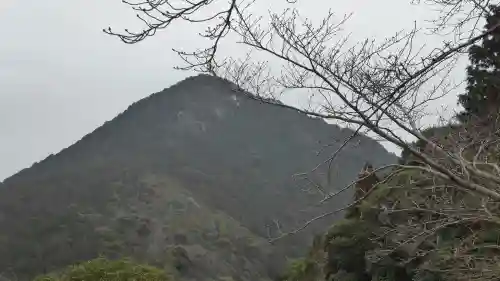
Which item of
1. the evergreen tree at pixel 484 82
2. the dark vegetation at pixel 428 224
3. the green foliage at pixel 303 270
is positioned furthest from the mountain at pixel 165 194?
the evergreen tree at pixel 484 82

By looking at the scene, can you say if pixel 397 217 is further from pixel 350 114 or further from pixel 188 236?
pixel 188 236

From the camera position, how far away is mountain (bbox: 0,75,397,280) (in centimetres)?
3128

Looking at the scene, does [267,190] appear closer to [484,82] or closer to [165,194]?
[165,194]

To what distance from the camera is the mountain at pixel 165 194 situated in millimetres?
31281

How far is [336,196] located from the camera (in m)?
3.25

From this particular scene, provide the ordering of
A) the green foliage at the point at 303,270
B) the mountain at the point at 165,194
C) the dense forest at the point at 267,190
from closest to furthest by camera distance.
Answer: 1. the dense forest at the point at 267,190
2. the green foliage at the point at 303,270
3. the mountain at the point at 165,194

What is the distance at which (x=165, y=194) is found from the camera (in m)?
40.4

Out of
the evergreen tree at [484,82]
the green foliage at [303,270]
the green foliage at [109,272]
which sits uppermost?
the evergreen tree at [484,82]

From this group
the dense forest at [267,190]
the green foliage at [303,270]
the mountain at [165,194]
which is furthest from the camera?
the mountain at [165,194]

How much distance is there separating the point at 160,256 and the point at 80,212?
270 inches

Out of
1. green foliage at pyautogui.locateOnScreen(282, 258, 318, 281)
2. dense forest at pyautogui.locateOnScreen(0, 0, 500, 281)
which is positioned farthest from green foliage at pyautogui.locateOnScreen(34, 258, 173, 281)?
green foliage at pyautogui.locateOnScreen(282, 258, 318, 281)

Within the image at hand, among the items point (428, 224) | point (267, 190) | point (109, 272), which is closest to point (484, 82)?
point (428, 224)

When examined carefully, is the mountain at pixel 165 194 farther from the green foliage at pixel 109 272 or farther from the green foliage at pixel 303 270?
the green foliage at pixel 109 272

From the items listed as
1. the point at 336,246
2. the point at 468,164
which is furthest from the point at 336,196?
the point at 336,246
